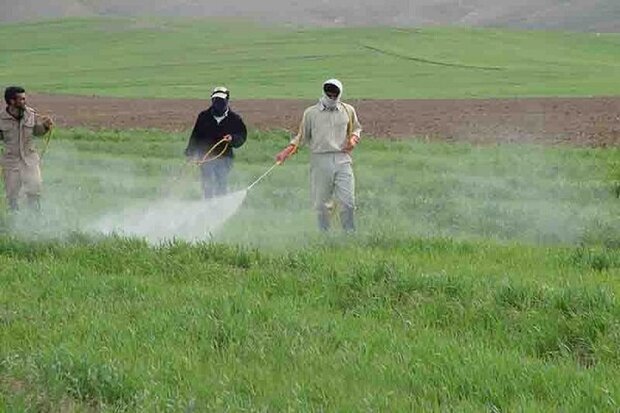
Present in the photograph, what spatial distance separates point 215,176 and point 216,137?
20.0 inches

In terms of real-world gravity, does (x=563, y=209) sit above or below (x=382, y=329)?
below

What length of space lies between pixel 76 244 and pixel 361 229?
338 cm

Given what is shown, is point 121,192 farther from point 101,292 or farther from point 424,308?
point 424,308

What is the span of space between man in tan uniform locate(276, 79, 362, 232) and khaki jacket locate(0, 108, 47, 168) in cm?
301

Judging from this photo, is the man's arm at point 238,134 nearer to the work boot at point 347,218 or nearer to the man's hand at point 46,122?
the work boot at point 347,218

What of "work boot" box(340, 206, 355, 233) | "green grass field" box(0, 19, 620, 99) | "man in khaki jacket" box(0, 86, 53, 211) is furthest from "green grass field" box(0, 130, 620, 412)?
"green grass field" box(0, 19, 620, 99)

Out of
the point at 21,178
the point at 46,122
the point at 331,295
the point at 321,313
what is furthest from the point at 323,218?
the point at 321,313

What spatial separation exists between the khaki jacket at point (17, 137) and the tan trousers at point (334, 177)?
10.8 feet

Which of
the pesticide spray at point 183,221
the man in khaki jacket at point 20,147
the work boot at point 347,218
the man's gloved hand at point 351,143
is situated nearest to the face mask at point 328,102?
the man's gloved hand at point 351,143

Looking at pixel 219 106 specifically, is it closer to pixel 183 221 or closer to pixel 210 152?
pixel 210 152

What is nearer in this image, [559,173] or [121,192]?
[121,192]

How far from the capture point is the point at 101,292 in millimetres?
7828

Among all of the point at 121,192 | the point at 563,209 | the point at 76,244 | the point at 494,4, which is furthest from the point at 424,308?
the point at 494,4

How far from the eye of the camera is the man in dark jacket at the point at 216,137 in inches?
475
